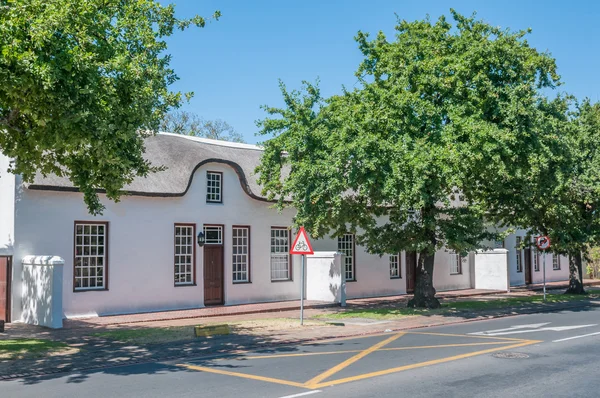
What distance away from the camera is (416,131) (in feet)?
64.3

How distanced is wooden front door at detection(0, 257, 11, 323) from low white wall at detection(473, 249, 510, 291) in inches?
882

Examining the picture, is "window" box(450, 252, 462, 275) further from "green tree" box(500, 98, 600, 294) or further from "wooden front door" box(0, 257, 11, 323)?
"wooden front door" box(0, 257, 11, 323)

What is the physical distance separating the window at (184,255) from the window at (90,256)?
9.09 feet

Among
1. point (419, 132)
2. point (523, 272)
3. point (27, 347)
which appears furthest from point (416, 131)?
point (523, 272)

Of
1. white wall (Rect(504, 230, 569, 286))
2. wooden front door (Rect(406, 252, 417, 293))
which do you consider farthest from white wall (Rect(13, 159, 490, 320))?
white wall (Rect(504, 230, 569, 286))

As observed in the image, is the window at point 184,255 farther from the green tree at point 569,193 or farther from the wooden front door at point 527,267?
the wooden front door at point 527,267

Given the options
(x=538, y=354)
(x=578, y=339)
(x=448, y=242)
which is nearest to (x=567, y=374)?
(x=538, y=354)

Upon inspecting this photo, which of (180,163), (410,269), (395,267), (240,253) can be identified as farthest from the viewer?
(410,269)

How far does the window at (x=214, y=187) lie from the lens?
77.5ft

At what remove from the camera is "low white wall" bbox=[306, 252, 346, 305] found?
2466 cm

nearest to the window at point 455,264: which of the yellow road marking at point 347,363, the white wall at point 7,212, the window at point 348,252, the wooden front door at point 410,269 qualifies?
the wooden front door at point 410,269

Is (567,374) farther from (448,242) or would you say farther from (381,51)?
(381,51)

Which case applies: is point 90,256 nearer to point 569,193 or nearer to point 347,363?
point 347,363

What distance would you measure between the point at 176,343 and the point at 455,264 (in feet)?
70.8
